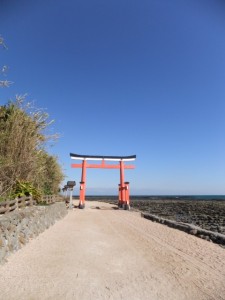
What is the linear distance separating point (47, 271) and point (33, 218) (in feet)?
14.2

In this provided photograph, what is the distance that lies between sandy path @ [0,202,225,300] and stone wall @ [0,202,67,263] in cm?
28

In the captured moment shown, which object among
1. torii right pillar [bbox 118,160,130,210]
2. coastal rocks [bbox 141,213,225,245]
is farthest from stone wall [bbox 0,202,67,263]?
torii right pillar [bbox 118,160,130,210]

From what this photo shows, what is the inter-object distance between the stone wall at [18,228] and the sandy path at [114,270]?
28cm

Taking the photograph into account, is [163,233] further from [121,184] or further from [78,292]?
[121,184]

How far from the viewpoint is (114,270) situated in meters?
6.87

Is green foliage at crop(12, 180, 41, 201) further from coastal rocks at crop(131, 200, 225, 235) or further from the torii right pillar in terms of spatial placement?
the torii right pillar

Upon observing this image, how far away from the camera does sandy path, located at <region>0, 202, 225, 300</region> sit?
5477 millimetres

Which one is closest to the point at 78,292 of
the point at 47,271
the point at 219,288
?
the point at 47,271

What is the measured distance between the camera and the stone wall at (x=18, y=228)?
7.49 metres

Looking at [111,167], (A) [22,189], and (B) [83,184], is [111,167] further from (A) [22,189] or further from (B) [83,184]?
(A) [22,189]

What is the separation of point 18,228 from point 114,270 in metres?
3.83

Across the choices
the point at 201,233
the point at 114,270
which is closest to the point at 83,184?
the point at 201,233

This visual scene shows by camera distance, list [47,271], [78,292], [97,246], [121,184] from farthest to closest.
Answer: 1. [121,184]
2. [97,246]
3. [47,271]
4. [78,292]

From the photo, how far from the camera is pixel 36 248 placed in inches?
355
